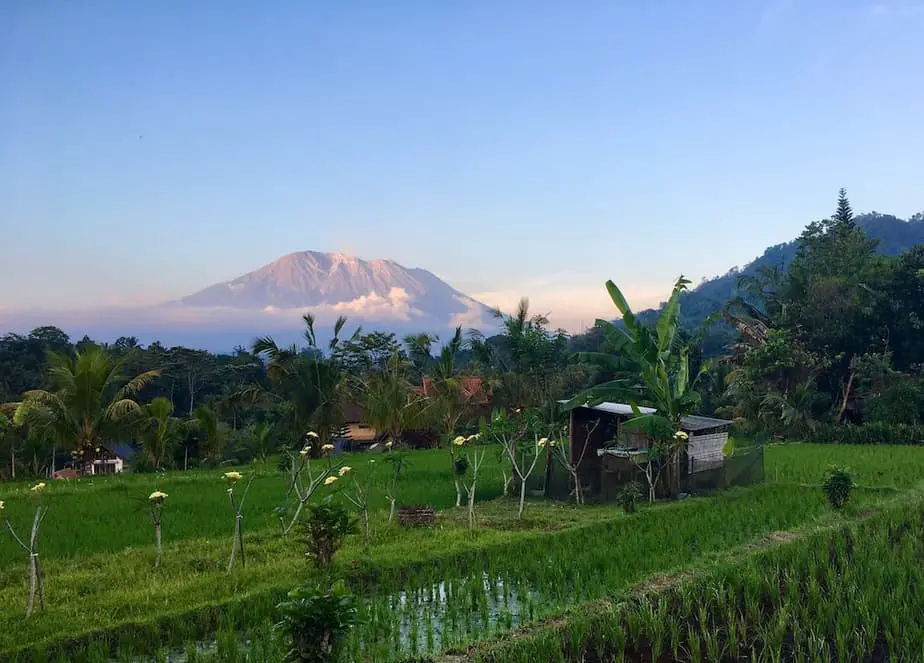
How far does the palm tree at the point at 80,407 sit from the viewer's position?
15.8 m

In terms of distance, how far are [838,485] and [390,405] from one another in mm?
13558

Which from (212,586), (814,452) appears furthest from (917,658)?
(814,452)

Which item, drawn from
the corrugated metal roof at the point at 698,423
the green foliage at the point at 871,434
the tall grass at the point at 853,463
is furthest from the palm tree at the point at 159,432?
the green foliage at the point at 871,434

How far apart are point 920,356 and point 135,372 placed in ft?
113

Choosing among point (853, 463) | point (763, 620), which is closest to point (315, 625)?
point (763, 620)

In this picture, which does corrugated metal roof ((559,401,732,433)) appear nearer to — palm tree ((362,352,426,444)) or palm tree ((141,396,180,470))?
palm tree ((362,352,426,444))

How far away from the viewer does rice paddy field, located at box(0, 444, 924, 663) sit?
4.86 m

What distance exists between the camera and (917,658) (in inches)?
171

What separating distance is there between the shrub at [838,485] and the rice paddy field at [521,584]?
272mm

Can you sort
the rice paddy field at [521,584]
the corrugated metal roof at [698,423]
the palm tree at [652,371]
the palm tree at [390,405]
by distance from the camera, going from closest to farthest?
1. the rice paddy field at [521,584]
2. the palm tree at [652,371]
3. the corrugated metal roof at [698,423]
4. the palm tree at [390,405]

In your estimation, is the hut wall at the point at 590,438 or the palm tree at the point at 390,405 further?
the palm tree at the point at 390,405

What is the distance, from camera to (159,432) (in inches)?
704

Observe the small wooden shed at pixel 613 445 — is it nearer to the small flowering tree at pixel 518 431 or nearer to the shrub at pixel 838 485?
the small flowering tree at pixel 518 431

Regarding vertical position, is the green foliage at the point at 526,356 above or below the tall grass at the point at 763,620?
above
